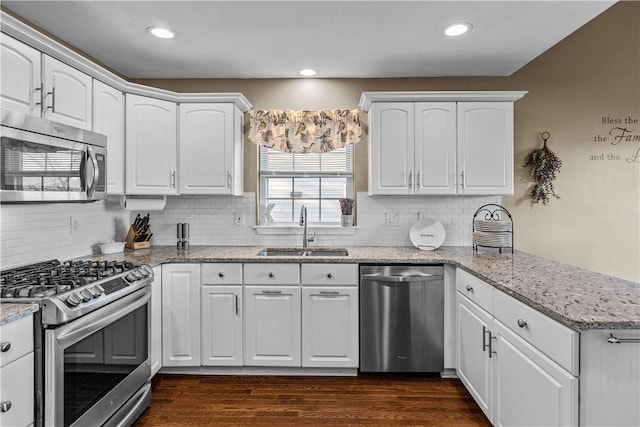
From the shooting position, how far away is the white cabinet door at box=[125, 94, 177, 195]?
3.09m

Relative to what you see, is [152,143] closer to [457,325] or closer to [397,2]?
[397,2]

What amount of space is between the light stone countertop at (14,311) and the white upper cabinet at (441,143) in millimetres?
2482

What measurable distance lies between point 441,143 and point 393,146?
0.41 metres

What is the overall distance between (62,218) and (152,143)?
880mm

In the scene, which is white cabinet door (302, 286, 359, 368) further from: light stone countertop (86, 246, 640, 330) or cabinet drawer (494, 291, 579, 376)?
cabinet drawer (494, 291, 579, 376)

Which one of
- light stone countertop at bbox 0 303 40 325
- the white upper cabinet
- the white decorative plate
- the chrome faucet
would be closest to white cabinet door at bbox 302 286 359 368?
the chrome faucet

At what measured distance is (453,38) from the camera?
2.74 metres

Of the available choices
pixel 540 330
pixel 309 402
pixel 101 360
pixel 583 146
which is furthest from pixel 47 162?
pixel 583 146

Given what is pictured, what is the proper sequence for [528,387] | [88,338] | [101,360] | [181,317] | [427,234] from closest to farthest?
[528,387] < [88,338] < [101,360] < [181,317] < [427,234]

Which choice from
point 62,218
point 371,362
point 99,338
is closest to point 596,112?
point 371,362

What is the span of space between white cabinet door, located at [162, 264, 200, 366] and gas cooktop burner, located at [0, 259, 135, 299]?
48cm

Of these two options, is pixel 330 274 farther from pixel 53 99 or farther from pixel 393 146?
pixel 53 99

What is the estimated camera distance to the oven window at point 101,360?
5.82 ft

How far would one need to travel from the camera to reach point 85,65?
8.14 ft
